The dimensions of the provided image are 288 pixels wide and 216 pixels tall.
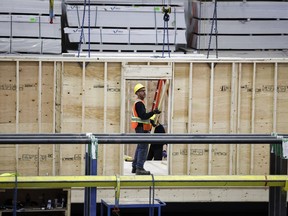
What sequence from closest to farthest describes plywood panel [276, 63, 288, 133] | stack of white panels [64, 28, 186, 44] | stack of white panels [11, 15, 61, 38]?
plywood panel [276, 63, 288, 133] → stack of white panels [11, 15, 61, 38] → stack of white panels [64, 28, 186, 44]

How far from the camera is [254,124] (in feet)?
54.9

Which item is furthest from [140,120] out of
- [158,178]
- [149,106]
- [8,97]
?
[158,178]

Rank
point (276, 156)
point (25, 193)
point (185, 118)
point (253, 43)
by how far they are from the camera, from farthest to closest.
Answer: point (253, 43)
point (185, 118)
point (25, 193)
point (276, 156)

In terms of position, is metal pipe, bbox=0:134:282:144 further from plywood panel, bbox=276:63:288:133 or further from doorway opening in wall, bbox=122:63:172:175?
plywood panel, bbox=276:63:288:133

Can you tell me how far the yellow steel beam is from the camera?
21.3 feet

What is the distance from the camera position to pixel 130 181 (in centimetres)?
661

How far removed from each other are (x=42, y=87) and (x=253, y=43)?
17.4 ft

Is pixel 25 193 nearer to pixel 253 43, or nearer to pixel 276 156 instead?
pixel 253 43

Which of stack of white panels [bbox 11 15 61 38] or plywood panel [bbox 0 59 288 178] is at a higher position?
stack of white panels [bbox 11 15 61 38]

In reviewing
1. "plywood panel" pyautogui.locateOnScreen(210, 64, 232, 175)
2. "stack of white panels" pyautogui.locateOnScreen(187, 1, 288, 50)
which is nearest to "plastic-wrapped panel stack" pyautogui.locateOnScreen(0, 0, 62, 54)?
"stack of white panels" pyautogui.locateOnScreen(187, 1, 288, 50)

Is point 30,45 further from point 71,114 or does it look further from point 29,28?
point 71,114

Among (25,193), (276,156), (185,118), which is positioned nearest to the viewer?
(276,156)

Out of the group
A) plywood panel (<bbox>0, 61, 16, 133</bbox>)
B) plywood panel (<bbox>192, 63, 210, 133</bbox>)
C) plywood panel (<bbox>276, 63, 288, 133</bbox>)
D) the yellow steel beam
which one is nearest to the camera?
the yellow steel beam

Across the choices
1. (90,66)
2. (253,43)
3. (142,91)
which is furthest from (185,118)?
(253,43)
